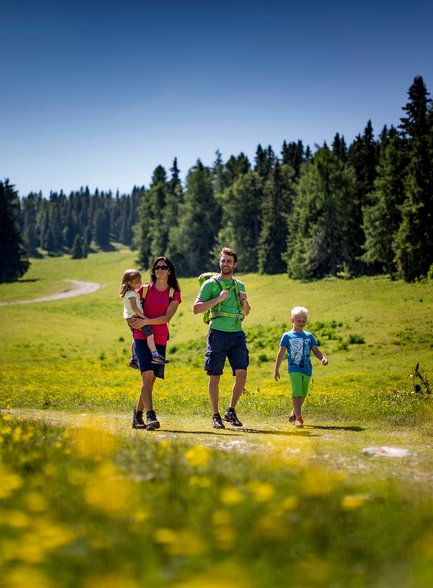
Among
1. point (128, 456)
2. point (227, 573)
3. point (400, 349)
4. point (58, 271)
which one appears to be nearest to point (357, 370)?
point (400, 349)

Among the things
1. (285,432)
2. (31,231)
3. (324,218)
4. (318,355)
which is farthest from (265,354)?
(31,231)

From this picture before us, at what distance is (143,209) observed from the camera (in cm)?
9506

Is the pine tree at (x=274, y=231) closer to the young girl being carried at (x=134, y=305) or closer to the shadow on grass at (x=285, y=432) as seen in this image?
the shadow on grass at (x=285, y=432)

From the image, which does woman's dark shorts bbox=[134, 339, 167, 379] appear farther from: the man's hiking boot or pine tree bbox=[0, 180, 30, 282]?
pine tree bbox=[0, 180, 30, 282]

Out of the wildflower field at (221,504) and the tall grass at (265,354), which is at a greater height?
the wildflower field at (221,504)

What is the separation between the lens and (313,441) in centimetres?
694

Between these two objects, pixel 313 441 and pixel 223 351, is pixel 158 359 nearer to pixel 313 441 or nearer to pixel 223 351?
pixel 223 351

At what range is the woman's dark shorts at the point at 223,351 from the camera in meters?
8.63

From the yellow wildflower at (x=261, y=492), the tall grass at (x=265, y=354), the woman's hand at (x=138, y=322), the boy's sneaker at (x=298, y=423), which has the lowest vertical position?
the tall grass at (x=265, y=354)

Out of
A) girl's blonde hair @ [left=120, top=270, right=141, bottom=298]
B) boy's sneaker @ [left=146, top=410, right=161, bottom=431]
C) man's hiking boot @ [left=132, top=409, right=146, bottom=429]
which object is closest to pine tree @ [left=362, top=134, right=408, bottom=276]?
man's hiking boot @ [left=132, top=409, right=146, bottom=429]

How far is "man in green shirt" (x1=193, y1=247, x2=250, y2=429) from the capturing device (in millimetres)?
8633

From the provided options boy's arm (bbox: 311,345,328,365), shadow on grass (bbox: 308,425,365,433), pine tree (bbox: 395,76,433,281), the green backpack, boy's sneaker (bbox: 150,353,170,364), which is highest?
pine tree (bbox: 395,76,433,281)

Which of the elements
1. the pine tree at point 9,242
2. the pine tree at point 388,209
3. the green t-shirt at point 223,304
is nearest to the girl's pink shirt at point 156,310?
the green t-shirt at point 223,304

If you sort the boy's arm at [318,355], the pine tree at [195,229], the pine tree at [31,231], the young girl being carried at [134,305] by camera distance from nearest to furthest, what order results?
the young girl being carried at [134,305] < the boy's arm at [318,355] < the pine tree at [195,229] < the pine tree at [31,231]
